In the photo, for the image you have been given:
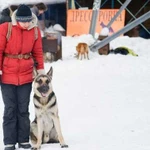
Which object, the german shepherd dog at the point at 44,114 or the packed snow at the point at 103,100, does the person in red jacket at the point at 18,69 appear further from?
the packed snow at the point at 103,100

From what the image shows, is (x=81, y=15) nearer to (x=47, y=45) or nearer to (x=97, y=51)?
(x=97, y=51)

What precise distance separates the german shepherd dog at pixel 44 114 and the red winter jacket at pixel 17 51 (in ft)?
0.50

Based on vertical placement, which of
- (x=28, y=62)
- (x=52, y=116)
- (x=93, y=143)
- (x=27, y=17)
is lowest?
(x=93, y=143)

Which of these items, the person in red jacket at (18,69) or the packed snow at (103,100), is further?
the packed snow at (103,100)

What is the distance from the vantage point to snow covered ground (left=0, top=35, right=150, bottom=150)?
5.81 metres

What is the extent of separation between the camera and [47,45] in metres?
11.5

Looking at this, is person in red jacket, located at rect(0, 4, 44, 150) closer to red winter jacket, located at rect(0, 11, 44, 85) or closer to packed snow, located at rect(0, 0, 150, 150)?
red winter jacket, located at rect(0, 11, 44, 85)

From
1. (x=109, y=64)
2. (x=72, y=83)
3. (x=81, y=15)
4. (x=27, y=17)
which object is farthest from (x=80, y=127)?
(x=81, y=15)

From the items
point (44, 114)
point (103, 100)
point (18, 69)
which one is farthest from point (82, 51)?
point (18, 69)

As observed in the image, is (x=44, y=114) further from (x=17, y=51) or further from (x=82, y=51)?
(x=82, y=51)

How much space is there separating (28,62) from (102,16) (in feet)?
35.5

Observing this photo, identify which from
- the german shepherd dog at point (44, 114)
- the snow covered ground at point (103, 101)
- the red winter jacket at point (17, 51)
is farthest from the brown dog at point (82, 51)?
the red winter jacket at point (17, 51)

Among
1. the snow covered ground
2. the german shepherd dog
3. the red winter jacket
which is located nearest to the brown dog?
the snow covered ground

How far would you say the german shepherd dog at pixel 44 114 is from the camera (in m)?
5.20
